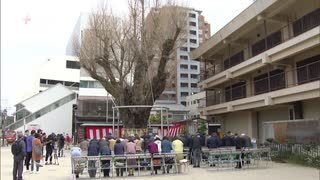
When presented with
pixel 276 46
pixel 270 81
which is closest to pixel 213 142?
pixel 276 46

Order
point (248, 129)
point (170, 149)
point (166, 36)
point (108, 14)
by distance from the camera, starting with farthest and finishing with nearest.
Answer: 1. point (248, 129)
2. point (108, 14)
3. point (166, 36)
4. point (170, 149)

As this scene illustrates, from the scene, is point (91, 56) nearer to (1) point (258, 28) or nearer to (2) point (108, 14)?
(2) point (108, 14)

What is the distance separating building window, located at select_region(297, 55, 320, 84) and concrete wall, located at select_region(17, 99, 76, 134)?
4684cm

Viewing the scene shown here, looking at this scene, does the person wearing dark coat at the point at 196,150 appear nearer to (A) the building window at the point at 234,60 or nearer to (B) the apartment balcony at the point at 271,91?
(B) the apartment balcony at the point at 271,91

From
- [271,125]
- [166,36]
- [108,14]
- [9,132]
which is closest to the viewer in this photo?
[271,125]

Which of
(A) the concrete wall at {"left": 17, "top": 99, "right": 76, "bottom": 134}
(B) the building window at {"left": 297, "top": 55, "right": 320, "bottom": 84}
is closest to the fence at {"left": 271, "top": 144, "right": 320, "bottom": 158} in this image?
(B) the building window at {"left": 297, "top": 55, "right": 320, "bottom": 84}

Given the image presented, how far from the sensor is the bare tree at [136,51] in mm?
28516

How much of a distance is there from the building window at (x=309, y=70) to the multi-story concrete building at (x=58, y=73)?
209 feet

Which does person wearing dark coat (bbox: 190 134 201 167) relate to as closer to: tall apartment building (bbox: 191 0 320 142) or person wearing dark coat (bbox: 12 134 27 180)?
tall apartment building (bbox: 191 0 320 142)

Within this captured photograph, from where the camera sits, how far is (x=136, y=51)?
93.4 feet

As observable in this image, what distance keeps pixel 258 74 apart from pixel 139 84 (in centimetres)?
933

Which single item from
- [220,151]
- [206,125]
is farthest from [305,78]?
[206,125]

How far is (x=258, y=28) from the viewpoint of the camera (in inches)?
1150

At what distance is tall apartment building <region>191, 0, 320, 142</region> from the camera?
75.4ft
